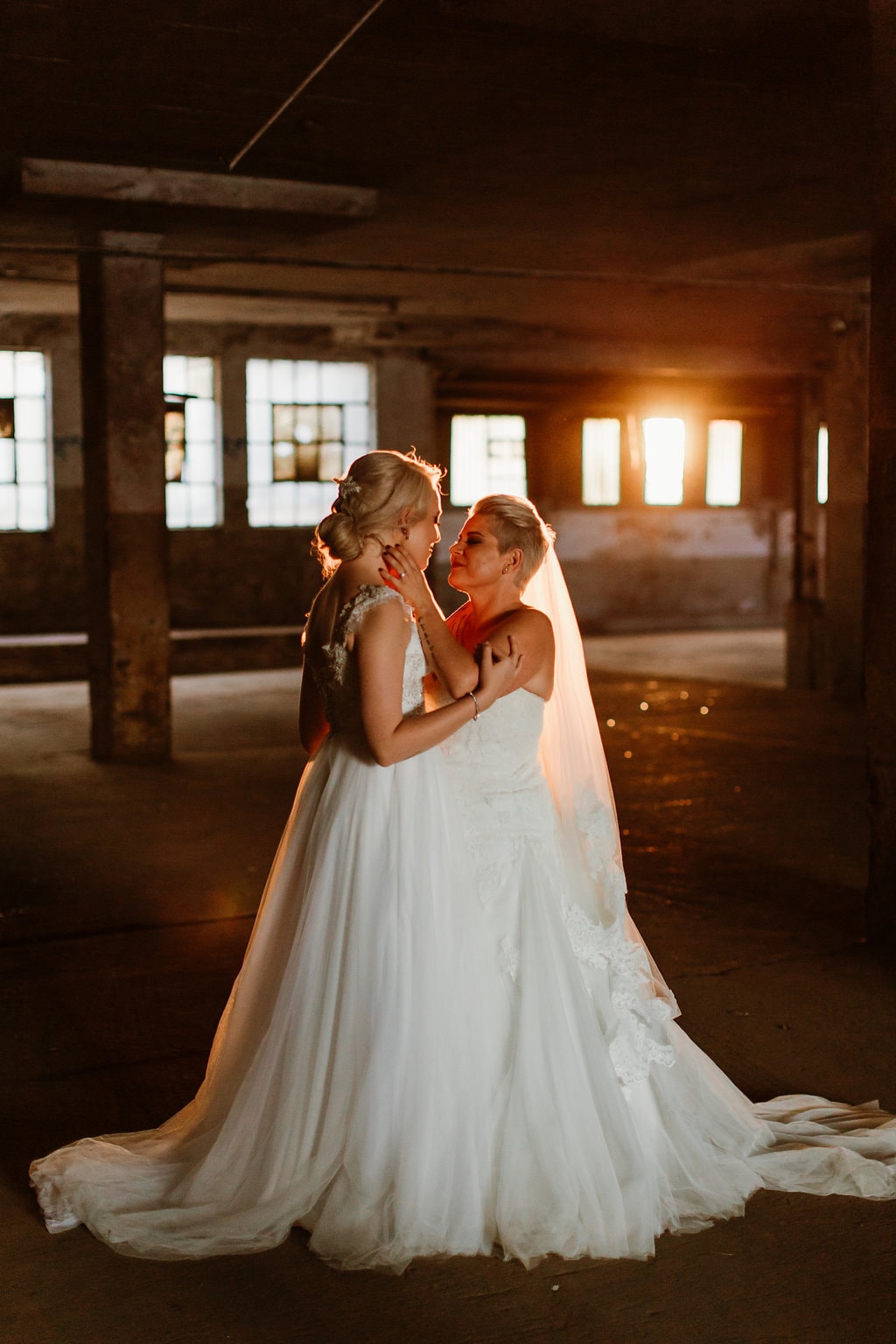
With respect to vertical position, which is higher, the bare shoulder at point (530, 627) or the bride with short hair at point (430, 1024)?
the bare shoulder at point (530, 627)

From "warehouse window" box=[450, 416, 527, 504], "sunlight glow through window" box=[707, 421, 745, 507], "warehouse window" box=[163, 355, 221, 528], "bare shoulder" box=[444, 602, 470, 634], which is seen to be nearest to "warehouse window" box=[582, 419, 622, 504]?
"warehouse window" box=[450, 416, 527, 504]

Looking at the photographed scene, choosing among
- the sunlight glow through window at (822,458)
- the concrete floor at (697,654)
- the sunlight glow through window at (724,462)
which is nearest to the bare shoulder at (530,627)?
the concrete floor at (697,654)

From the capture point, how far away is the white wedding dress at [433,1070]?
281 centimetres

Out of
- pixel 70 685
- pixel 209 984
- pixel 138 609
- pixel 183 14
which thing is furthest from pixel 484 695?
pixel 70 685

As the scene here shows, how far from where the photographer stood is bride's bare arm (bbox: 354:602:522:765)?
2834mm

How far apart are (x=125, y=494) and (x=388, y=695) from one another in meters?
6.42

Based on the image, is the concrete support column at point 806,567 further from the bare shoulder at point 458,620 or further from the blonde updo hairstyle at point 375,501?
the blonde updo hairstyle at point 375,501

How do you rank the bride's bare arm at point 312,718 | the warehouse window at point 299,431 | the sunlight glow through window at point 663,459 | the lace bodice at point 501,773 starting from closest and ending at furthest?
the lace bodice at point 501,773, the bride's bare arm at point 312,718, the warehouse window at point 299,431, the sunlight glow through window at point 663,459

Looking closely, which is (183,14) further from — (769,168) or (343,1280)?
(343,1280)

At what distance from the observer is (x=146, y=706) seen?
9039 mm

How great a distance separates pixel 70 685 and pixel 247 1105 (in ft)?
35.5

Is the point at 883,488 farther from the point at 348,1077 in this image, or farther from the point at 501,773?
the point at 348,1077

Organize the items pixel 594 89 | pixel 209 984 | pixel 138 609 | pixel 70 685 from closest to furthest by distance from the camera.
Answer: pixel 209 984
pixel 594 89
pixel 138 609
pixel 70 685

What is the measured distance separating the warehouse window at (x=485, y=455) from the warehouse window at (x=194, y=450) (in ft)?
10.4
